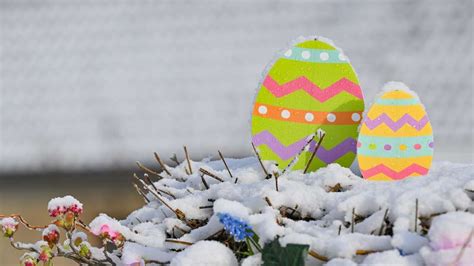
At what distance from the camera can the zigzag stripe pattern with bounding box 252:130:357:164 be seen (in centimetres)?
163

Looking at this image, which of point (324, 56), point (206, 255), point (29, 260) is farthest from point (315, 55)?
point (29, 260)

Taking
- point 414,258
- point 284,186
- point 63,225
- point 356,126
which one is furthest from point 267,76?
point 414,258

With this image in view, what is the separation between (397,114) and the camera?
5.13ft

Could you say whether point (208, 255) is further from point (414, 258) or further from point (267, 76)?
point (267, 76)

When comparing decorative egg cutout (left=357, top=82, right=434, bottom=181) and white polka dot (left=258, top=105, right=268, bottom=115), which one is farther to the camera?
white polka dot (left=258, top=105, right=268, bottom=115)

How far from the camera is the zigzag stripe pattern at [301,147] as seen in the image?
1635 millimetres

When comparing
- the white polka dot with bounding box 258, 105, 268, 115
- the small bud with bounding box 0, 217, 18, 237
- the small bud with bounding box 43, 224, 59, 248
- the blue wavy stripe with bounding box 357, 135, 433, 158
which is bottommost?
the small bud with bounding box 43, 224, 59, 248

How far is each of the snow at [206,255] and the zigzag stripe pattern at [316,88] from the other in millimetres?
436

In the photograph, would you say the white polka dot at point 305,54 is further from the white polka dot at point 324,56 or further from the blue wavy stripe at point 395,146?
the blue wavy stripe at point 395,146

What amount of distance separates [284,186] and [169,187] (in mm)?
322

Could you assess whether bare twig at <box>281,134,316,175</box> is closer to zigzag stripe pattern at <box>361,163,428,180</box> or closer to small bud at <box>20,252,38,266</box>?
zigzag stripe pattern at <box>361,163,428,180</box>

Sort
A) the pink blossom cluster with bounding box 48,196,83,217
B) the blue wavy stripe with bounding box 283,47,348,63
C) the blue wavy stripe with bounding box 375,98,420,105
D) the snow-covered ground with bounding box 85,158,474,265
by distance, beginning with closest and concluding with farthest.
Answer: the snow-covered ground with bounding box 85,158,474,265
the pink blossom cluster with bounding box 48,196,83,217
the blue wavy stripe with bounding box 375,98,420,105
the blue wavy stripe with bounding box 283,47,348,63

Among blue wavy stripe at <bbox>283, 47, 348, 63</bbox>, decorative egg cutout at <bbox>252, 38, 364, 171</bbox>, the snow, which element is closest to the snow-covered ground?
the snow

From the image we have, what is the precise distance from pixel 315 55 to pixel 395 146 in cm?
25
